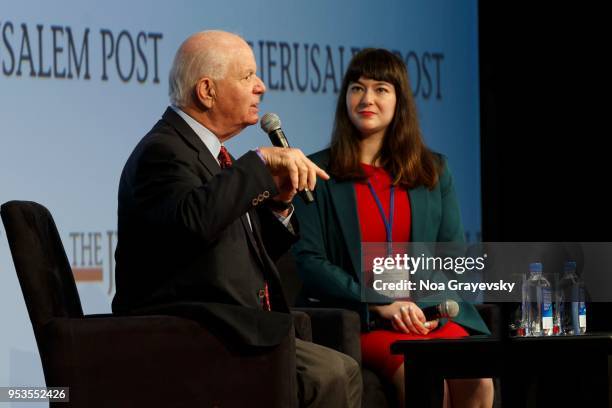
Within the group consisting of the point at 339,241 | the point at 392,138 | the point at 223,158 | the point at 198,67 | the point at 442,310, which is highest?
the point at 198,67

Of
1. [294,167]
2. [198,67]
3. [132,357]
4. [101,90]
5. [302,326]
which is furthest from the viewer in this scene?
[101,90]

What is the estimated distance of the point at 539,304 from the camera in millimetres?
3529

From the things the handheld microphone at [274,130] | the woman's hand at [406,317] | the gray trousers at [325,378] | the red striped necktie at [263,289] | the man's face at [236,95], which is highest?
the man's face at [236,95]

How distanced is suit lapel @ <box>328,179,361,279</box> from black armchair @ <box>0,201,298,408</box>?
3.61ft

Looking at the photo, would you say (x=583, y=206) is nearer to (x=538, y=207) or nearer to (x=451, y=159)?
(x=538, y=207)

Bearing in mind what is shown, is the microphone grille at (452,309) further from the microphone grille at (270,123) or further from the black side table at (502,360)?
the microphone grille at (270,123)

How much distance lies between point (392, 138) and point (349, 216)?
34 centimetres

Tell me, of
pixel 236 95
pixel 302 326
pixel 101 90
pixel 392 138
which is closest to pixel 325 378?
pixel 302 326

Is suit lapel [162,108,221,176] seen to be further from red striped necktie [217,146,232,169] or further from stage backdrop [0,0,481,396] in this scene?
stage backdrop [0,0,481,396]

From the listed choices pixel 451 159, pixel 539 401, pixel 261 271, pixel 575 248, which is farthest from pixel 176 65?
pixel 451 159

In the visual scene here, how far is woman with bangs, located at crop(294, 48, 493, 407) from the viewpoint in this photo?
3.68 m

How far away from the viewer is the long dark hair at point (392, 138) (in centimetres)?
380

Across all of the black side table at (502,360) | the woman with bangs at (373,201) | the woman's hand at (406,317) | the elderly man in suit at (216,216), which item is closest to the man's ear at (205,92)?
the elderly man in suit at (216,216)

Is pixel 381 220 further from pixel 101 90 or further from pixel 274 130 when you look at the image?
pixel 101 90
